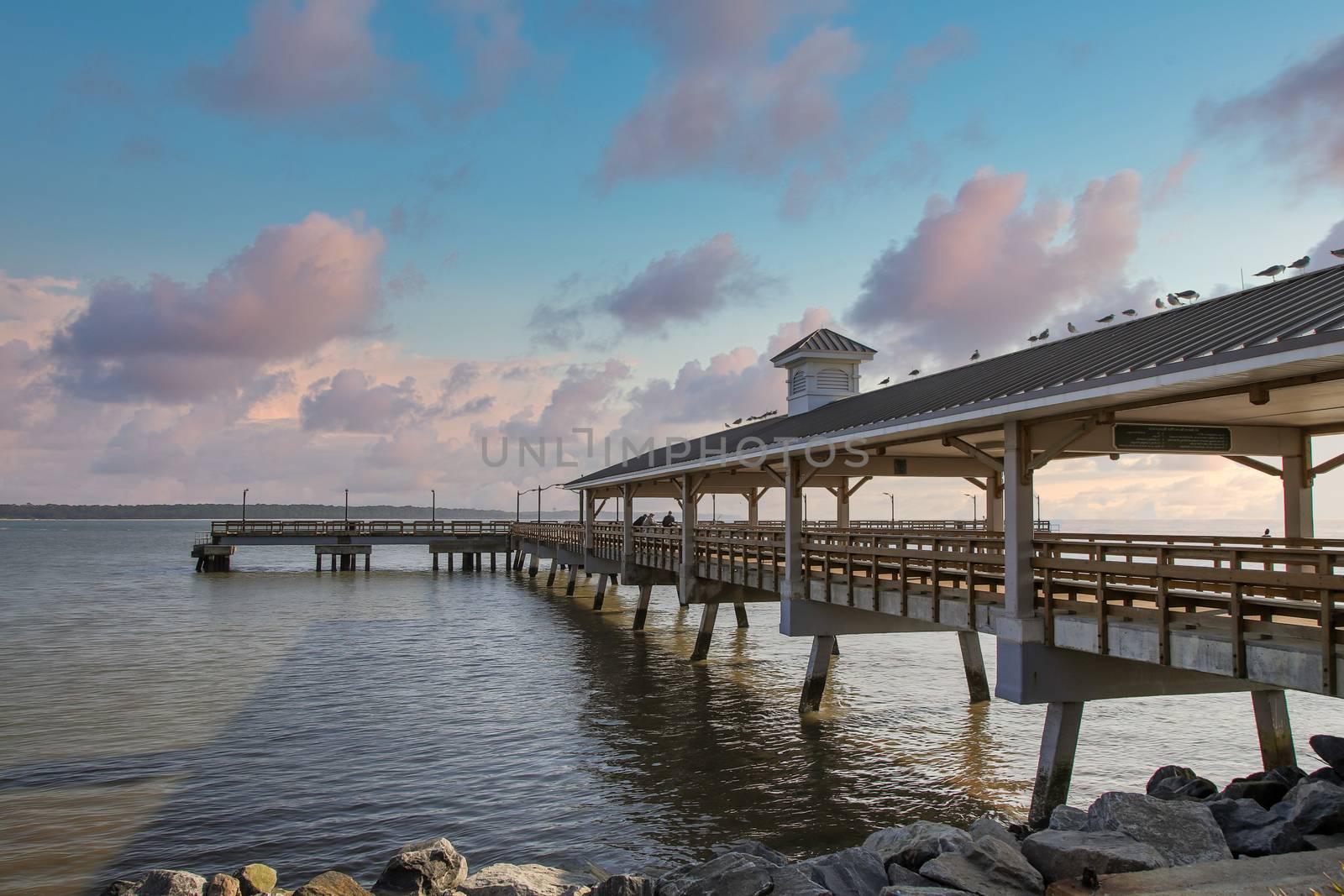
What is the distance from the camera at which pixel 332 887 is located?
8.30m

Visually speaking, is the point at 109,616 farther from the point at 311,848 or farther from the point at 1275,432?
the point at 1275,432

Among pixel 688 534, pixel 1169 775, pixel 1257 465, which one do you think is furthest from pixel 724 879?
pixel 688 534

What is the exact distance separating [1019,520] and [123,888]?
955 cm

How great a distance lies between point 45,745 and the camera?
15.3m

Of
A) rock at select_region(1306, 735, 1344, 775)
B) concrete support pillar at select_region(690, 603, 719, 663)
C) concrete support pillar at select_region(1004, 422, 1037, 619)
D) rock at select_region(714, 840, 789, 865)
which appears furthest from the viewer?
concrete support pillar at select_region(690, 603, 719, 663)

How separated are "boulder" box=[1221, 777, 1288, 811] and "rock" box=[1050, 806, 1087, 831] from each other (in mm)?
1603

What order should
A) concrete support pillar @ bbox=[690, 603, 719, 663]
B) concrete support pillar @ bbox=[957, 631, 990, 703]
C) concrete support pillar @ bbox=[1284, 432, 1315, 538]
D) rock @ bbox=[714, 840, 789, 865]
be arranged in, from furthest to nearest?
1. concrete support pillar @ bbox=[690, 603, 719, 663]
2. concrete support pillar @ bbox=[957, 631, 990, 703]
3. concrete support pillar @ bbox=[1284, 432, 1315, 538]
4. rock @ bbox=[714, 840, 789, 865]

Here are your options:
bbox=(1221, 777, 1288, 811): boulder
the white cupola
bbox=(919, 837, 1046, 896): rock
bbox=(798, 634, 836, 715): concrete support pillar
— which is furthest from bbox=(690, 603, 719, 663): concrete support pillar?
bbox=(919, 837, 1046, 896): rock

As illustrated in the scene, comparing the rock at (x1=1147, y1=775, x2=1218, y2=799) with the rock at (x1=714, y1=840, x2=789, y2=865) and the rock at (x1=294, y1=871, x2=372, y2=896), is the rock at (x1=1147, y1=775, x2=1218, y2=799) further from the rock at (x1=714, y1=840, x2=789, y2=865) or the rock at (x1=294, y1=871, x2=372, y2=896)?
the rock at (x1=294, y1=871, x2=372, y2=896)

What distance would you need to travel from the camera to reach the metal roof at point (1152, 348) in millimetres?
7875

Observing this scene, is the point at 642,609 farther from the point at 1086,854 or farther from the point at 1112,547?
the point at 1086,854

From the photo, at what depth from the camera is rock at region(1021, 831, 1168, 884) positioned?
23.6 ft

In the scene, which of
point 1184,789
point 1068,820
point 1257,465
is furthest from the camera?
point 1257,465

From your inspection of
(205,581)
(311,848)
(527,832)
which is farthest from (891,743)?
(205,581)
